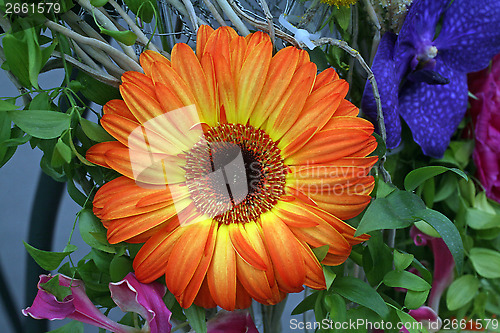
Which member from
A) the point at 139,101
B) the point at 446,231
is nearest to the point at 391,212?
the point at 446,231

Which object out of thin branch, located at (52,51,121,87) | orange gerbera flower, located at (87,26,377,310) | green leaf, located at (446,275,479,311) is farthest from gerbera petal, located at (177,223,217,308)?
green leaf, located at (446,275,479,311)

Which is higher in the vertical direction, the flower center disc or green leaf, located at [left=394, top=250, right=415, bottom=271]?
the flower center disc

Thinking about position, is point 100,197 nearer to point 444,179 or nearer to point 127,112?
point 127,112

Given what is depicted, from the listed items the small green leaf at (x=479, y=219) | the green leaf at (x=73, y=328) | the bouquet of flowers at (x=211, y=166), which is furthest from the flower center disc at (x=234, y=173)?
the small green leaf at (x=479, y=219)

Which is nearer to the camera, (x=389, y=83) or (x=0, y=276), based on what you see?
(x=389, y=83)

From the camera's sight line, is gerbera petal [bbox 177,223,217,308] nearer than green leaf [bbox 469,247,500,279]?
Yes

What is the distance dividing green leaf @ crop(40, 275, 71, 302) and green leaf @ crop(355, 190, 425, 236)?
6.1 inches

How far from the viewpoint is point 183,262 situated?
0.65 ft

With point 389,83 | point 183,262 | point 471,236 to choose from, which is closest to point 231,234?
point 183,262

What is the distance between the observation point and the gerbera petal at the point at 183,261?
20 cm

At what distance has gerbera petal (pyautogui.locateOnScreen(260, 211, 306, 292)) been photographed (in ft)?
0.65

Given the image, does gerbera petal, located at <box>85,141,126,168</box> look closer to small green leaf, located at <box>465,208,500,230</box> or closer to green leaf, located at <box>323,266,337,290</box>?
green leaf, located at <box>323,266,337,290</box>

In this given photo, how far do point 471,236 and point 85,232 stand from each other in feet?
1.10

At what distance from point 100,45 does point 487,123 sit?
0.30 m
